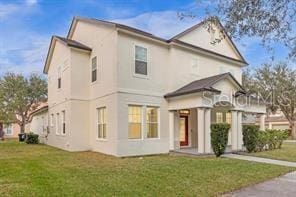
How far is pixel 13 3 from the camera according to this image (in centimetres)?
1647

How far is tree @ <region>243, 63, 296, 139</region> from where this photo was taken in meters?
41.8

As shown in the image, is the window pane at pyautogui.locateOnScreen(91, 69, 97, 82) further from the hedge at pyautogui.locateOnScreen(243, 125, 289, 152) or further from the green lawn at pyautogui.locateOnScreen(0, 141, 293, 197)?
the hedge at pyautogui.locateOnScreen(243, 125, 289, 152)

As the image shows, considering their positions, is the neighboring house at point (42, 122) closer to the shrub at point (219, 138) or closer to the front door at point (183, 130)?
the front door at point (183, 130)

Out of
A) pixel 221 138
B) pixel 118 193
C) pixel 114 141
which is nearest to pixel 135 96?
pixel 114 141

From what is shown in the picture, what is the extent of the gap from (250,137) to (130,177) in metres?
11.0

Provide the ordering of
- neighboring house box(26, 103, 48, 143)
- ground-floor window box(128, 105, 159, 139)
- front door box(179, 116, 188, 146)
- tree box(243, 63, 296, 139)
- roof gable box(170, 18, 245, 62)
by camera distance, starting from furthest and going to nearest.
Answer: tree box(243, 63, 296, 139) < neighboring house box(26, 103, 48, 143) < front door box(179, 116, 188, 146) < roof gable box(170, 18, 245, 62) < ground-floor window box(128, 105, 159, 139)

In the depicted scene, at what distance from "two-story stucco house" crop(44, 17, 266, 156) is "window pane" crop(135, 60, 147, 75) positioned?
2.2 inches

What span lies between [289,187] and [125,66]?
10441 mm

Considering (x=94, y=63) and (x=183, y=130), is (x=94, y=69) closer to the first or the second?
(x=94, y=63)

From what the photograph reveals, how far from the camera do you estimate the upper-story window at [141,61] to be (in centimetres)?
1838

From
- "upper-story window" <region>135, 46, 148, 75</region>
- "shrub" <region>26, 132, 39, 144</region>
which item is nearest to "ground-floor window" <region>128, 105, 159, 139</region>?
"upper-story window" <region>135, 46, 148, 75</region>

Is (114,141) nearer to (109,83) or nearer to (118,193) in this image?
(109,83)

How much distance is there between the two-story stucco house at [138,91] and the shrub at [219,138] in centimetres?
90

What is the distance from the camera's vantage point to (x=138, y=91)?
720 inches
